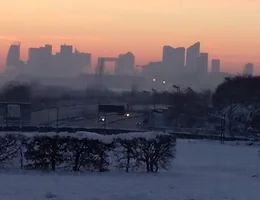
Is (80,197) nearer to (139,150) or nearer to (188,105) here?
(139,150)

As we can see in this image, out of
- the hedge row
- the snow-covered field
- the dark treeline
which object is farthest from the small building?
the snow-covered field

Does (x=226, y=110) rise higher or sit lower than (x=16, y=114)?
higher

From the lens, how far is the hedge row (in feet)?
47.5

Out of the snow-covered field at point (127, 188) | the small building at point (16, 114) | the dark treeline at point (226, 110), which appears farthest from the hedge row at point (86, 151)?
the small building at point (16, 114)

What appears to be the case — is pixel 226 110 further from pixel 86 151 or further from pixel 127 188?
pixel 127 188

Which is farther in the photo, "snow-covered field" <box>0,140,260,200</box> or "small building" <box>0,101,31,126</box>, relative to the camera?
"small building" <box>0,101,31,126</box>

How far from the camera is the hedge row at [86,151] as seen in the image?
14492mm

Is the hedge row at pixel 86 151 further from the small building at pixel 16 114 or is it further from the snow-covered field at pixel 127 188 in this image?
the small building at pixel 16 114

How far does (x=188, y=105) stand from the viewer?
72.3m

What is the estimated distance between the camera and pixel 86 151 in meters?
14.7

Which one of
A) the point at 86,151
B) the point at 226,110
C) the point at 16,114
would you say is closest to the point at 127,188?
the point at 86,151

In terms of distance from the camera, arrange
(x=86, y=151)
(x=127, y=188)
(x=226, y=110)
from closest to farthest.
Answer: (x=127, y=188)
(x=86, y=151)
(x=226, y=110)

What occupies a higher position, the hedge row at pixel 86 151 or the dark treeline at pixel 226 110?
the dark treeline at pixel 226 110

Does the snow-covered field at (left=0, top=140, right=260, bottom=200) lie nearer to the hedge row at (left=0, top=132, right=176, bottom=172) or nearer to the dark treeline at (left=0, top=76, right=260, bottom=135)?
the hedge row at (left=0, top=132, right=176, bottom=172)
